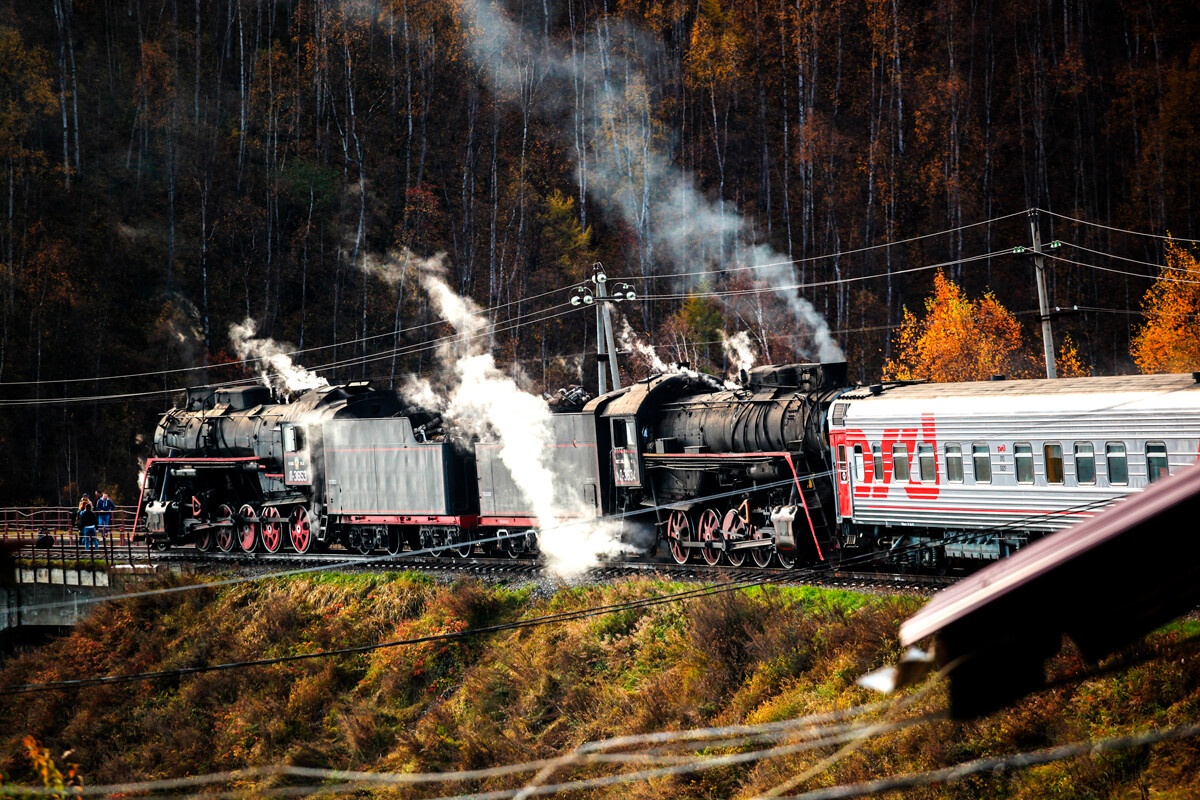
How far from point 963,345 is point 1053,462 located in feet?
85.4

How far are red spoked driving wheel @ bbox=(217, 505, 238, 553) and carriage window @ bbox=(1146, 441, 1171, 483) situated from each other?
23.0 meters

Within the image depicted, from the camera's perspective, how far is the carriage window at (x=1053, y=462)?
48.9 feet

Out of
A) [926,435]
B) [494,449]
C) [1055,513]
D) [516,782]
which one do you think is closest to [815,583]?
[926,435]

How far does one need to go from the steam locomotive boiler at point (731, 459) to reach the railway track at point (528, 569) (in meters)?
0.70

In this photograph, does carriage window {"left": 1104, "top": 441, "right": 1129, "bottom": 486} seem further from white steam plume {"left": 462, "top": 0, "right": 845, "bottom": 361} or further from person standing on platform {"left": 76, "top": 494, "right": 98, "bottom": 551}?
white steam plume {"left": 462, "top": 0, "right": 845, "bottom": 361}

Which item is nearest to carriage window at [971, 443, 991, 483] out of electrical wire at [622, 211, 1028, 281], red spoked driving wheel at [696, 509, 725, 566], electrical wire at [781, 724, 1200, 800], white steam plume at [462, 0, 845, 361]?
electrical wire at [781, 724, 1200, 800]

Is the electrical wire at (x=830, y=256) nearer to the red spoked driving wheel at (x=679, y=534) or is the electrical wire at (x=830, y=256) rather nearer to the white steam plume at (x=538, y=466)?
the white steam plume at (x=538, y=466)

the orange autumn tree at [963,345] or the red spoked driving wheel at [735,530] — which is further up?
the orange autumn tree at [963,345]

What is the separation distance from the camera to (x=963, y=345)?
39.6 m

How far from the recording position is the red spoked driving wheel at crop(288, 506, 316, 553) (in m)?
26.0

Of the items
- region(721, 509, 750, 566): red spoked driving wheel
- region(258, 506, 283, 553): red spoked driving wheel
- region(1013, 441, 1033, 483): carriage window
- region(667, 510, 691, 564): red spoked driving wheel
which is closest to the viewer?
region(1013, 441, 1033, 483): carriage window

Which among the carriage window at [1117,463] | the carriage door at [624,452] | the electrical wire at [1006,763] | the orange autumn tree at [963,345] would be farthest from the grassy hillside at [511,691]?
the orange autumn tree at [963,345]

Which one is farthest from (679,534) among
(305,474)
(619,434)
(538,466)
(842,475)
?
(305,474)

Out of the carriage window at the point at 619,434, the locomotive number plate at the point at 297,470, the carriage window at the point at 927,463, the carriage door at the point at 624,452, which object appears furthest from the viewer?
the locomotive number plate at the point at 297,470
